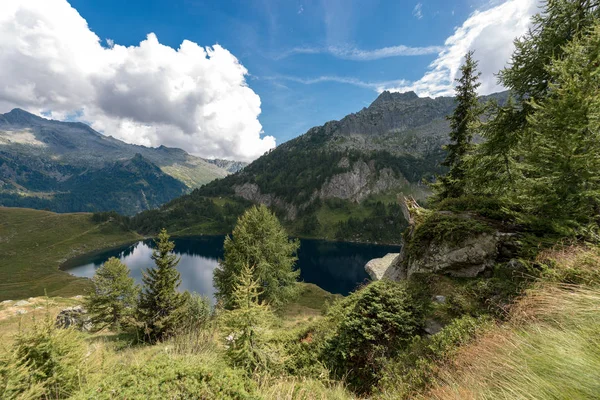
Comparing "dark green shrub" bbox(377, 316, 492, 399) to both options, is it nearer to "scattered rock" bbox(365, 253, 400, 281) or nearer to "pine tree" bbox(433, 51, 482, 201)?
"pine tree" bbox(433, 51, 482, 201)

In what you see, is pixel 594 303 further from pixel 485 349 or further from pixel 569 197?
pixel 569 197

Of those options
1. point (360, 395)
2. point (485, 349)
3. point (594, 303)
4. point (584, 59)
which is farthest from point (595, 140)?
point (360, 395)

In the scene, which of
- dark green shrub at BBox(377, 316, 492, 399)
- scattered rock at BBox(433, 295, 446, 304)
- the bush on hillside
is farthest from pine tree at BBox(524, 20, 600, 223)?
the bush on hillside

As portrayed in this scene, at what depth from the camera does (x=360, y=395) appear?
9203mm

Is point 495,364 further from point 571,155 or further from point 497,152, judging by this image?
point 497,152

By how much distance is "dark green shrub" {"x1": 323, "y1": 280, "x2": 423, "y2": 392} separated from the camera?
9.77 m

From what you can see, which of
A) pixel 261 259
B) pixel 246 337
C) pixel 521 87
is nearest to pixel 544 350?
pixel 246 337

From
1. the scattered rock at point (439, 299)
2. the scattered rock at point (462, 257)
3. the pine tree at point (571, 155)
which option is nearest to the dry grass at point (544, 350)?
the pine tree at point (571, 155)

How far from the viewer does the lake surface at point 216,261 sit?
317 feet

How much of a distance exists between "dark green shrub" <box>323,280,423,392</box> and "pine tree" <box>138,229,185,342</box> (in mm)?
21100

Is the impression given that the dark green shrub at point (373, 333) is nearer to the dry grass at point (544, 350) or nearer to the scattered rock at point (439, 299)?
the scattered rock at point (439, 299)

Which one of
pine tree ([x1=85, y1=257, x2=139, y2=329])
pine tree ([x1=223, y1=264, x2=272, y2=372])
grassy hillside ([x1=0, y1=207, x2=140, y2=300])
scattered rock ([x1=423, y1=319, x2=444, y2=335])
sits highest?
scattered rock ([x1=423, y1=319, x2=444, y2=335])

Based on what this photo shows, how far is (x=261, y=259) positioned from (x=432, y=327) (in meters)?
22.2

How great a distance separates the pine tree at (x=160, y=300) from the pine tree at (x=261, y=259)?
17.2 feet
